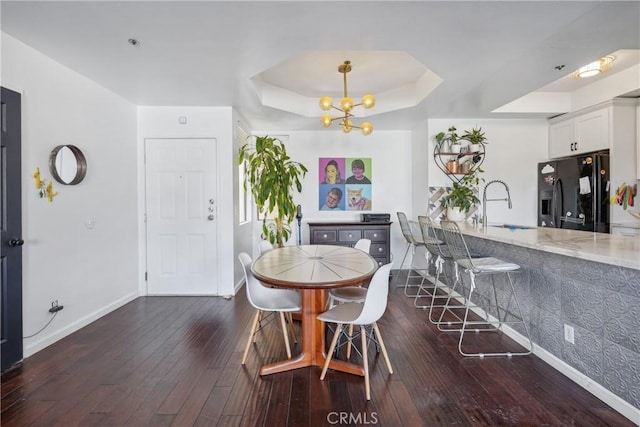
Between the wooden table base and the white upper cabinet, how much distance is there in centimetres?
407

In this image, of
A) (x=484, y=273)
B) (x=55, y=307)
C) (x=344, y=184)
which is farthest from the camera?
(x=344, y=184)

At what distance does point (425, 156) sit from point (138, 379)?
423 cm

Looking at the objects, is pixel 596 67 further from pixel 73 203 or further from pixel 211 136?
pixel 73 203

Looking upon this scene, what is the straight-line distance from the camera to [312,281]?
184cm

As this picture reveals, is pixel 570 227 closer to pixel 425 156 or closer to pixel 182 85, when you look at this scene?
pixel 425 156

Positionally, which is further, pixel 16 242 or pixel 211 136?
pixel 211 136

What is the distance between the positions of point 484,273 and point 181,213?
3.43 metres

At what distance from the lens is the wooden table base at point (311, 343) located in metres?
2.12

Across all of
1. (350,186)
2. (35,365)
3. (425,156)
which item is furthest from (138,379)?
(425,156)

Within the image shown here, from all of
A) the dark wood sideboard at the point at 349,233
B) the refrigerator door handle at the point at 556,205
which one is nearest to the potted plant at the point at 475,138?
the refrigerator door handle at the point at 556,205

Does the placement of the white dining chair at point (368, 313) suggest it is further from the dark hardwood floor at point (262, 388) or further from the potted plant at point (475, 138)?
the potted plant at point (475, 138)

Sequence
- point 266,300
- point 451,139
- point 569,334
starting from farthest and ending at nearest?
point 451,139
point 266,300
point 569,334

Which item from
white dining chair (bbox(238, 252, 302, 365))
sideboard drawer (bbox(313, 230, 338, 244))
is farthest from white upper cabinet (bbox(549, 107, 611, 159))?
white dining chair (bbox(238, 252, 302, 365))

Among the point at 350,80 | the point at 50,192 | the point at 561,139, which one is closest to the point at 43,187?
the point at 50,192
